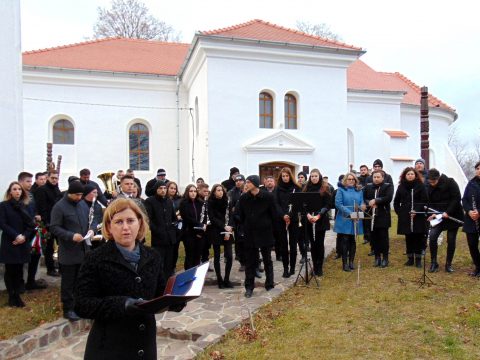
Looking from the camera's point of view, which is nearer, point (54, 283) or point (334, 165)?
point (54, 283)

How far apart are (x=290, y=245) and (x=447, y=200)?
321 centimetres

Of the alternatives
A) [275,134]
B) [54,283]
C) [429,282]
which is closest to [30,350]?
[54,283]

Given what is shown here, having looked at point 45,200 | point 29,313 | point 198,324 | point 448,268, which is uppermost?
point 45,200

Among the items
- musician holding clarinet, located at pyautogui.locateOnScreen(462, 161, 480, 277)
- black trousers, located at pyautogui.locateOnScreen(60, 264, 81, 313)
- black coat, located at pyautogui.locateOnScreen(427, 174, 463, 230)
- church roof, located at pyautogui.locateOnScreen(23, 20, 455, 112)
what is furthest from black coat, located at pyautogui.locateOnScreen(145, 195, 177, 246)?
church roof, located at pyautogui.locateOnScreen(23, 20, 455, 112)

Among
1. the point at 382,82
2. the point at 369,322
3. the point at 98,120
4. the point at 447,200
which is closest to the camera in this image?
the point at 369,322

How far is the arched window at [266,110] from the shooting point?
59.9 ft

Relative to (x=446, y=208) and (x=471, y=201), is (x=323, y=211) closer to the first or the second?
(x=446, y=208)

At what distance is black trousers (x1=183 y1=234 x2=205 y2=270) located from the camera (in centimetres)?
815

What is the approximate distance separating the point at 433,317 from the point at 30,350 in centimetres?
559

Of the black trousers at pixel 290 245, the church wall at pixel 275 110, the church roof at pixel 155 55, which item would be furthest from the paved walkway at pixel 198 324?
the church roof at pixel 155 55

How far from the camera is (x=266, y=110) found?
18.4 metres

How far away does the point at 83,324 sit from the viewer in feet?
21.3

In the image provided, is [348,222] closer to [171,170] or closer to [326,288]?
[326,288]

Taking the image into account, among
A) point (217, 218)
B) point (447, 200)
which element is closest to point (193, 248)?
point (217, 218)
